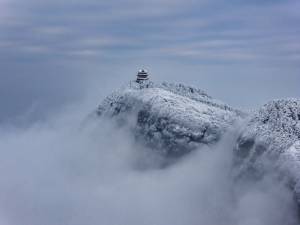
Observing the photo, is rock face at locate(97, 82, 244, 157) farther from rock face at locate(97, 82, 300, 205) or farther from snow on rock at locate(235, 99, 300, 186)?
snow on rock at locate(235, 99, 300, 186)

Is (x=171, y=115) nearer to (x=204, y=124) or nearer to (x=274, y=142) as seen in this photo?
(x=204, y=124)

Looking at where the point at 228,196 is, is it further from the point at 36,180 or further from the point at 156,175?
the point at 36,180

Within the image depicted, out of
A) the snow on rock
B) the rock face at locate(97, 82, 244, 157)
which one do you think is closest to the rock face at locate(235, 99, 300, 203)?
the snow on rock

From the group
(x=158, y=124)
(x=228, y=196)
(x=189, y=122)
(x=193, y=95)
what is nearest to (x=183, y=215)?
(x=228, y=196)

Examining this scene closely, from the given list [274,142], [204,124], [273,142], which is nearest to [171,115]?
[204,124]

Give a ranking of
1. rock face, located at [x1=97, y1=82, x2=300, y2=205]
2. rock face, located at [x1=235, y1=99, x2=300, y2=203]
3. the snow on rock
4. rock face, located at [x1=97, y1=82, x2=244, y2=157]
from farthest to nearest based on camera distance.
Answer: rock face, located at [x1=97, y1=82, x2=244, y2=157] → rock face, located at [x1=97, y1=82, x2=300, y2=205] → the snow on rock → rock face, located at [x1=235, y1=99, x2=300, y2=203]
